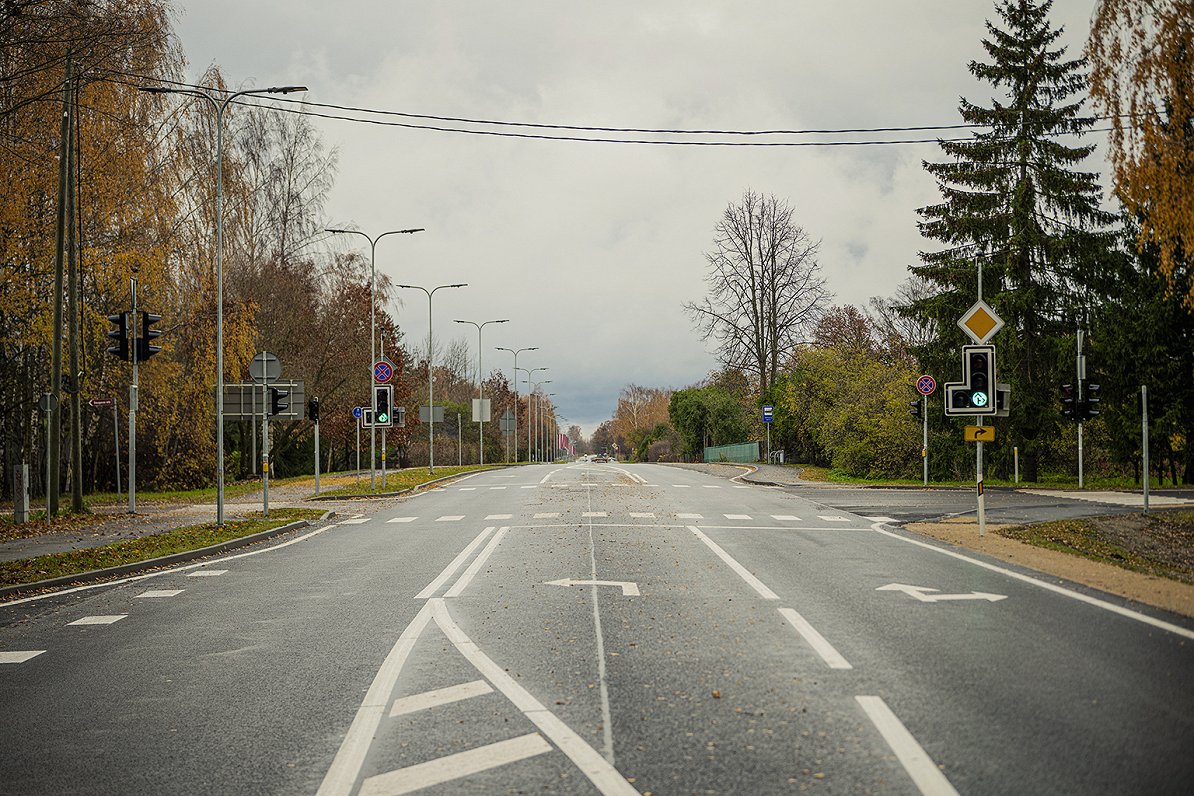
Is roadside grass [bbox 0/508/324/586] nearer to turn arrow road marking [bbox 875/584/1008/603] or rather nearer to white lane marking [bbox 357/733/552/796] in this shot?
white lane marking [bbox 357/733/552/796]

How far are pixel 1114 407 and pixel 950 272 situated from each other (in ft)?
23.7

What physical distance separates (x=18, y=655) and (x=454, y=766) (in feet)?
17.4

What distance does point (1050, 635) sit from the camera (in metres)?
8.15

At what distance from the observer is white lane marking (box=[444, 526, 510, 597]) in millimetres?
11456

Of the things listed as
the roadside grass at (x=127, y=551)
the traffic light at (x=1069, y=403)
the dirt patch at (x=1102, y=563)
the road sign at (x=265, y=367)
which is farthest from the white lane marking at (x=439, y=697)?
the traffic light at (x=1069, y=403)

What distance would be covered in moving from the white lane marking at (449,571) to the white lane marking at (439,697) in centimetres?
422

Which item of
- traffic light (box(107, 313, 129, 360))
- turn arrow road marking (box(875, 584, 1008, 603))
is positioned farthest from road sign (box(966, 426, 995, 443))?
traffic light (box(107, 313, 129, 360))

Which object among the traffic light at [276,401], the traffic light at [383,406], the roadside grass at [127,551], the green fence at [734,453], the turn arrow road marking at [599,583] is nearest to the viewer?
the turn arrow road marking at [599,583]

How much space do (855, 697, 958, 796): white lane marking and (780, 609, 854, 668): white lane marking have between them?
1.08 meters

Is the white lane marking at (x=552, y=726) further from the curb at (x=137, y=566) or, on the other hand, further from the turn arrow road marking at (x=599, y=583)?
the curb at (x=137, y=566)

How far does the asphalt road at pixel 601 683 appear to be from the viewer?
5.03 meters

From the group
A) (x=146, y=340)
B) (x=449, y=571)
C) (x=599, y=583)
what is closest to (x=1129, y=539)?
(x=599, y=583)

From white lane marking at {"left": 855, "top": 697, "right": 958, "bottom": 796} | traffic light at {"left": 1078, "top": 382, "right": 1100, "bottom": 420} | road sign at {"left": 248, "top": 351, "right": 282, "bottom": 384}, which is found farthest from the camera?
traffic light at {"left": 1078, "top": 382, "right": 1100, "bottom": 420}

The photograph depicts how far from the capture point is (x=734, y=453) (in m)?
69.8
